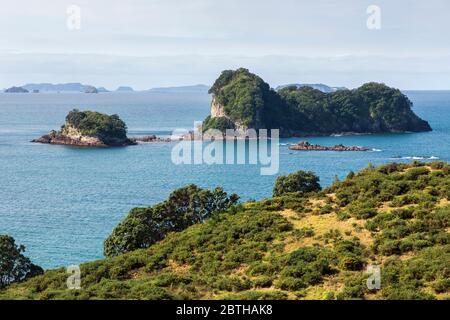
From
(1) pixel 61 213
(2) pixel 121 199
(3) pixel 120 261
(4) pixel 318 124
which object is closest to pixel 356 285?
(3) pixel 120 261

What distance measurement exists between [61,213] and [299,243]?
52.5 meters

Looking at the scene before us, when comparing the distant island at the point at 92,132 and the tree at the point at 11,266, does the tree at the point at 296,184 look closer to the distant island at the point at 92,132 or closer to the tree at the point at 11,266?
the tree at the point at 11,266

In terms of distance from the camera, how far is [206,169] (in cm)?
12456

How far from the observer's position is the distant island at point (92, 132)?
158 m

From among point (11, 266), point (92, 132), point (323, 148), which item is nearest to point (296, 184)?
point (11, 266)

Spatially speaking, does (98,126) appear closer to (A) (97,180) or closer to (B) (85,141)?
(B) (85,141)

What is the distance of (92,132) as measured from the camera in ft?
520

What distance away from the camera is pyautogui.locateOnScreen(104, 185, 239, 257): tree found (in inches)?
1895

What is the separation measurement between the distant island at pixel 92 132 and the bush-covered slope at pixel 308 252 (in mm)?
118649

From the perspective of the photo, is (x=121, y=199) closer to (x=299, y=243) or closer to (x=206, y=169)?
(x=206, y=169)

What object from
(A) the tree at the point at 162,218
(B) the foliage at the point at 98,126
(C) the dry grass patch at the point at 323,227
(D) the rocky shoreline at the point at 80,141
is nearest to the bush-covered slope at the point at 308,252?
(C) the dry grass patch at the point at 323,227

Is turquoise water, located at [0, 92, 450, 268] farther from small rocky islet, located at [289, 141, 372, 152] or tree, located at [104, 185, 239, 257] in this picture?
tree, located at [104, 185, 239, 257]

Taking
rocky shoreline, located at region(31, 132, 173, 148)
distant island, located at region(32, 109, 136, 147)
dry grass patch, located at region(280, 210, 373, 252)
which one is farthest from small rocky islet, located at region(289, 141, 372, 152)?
dry grass patch, located at region(280, 210, 373, 252)

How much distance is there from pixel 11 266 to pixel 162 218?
44.3ft
